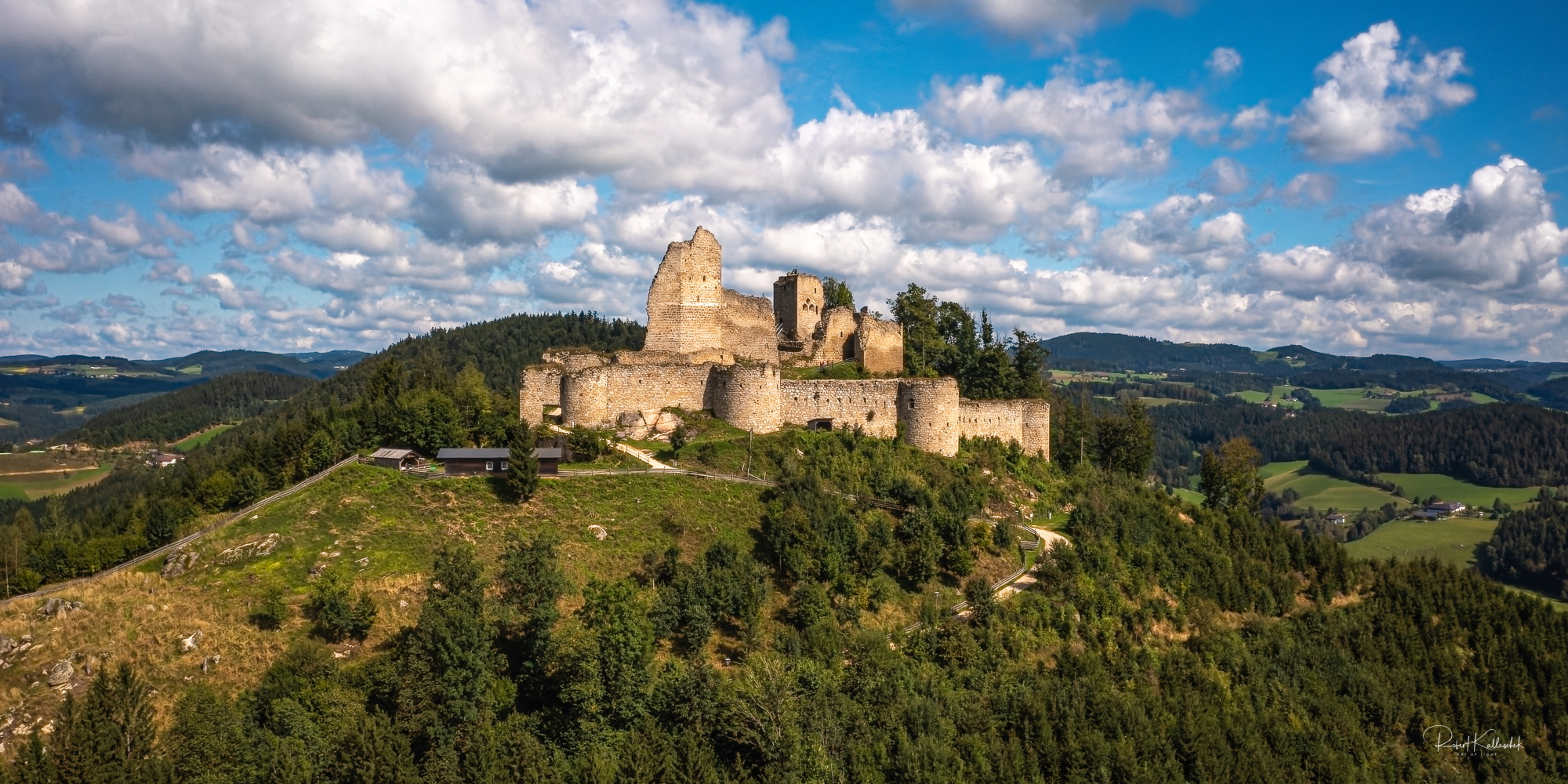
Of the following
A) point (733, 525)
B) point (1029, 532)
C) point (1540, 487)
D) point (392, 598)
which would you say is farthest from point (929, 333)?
point (1540, 487)

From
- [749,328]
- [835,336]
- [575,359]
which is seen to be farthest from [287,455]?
[835,336]

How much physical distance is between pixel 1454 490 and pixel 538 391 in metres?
164

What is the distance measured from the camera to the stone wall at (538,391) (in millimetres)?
50344

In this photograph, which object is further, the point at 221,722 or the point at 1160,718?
the point at 1160,718

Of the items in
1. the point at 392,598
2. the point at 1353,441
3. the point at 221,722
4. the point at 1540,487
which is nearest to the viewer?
the point at 221,722

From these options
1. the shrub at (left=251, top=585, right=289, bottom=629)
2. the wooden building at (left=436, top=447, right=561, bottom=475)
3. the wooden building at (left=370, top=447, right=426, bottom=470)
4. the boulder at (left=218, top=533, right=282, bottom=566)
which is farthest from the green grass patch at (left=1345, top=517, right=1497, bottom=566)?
the boulder at (left=218, top=533, right=282, bottom=566)

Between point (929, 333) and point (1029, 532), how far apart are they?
21451 millimetres

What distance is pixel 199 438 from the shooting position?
159m

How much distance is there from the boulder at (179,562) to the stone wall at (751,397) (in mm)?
26352

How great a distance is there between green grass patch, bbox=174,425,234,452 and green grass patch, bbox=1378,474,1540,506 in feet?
689

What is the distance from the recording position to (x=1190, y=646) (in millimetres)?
41469

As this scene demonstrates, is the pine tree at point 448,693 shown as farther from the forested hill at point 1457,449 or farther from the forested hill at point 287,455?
the forested hill at point 1457,449

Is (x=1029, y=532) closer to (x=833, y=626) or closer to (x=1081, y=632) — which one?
(x=1081, y=632)

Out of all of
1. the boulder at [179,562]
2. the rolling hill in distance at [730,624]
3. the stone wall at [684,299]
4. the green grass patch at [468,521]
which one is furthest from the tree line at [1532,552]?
the boulder at [179,562]
